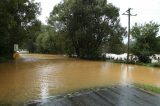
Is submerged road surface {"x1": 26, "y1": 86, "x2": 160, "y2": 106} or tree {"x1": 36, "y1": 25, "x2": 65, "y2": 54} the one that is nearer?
submerged road surface {"x1": 26, "y1": 86, "x2": 160, "y2": 106}

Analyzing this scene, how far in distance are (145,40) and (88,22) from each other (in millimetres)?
14926

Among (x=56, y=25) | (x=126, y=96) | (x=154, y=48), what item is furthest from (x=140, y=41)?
(x=126, y=96)

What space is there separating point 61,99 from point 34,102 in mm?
1153

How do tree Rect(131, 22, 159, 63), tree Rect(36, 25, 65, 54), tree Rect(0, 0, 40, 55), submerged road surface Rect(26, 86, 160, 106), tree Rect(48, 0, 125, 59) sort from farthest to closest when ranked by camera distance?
tree Rect(36, 25, 65, 54)
tree Rect(48, 0, 125, 59)
tree Rect(131, 22, 159, 63)
tree Rect(0, 0, 40, 55)
submerged road surface Rect(26, 86, 160, 106)

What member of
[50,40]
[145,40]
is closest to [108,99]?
[145,40]

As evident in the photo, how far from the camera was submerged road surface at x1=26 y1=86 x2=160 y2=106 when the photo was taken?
10227 millimetres

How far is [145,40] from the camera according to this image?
38.7 m

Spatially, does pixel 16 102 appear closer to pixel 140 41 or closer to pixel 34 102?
pixel 34 102

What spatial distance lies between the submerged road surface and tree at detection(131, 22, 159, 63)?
2556 centimetres

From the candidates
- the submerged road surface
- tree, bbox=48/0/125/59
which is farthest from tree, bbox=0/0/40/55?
the submerged road surface

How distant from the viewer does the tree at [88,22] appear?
50188mm

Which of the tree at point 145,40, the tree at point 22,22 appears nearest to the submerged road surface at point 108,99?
the tree at point 22,22

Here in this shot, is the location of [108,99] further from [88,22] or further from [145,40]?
[88,22]

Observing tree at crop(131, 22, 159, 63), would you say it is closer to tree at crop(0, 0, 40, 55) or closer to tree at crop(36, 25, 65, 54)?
tree at crop(0, 0, 40, 55)
